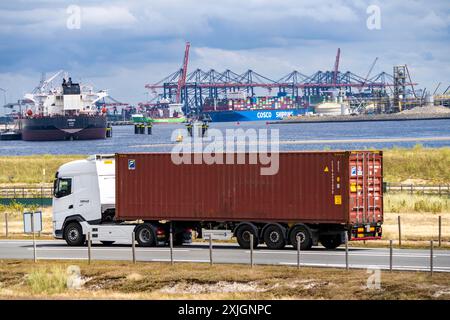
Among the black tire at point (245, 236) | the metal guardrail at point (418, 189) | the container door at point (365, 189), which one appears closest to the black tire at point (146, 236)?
the black tire at point (245, 236)

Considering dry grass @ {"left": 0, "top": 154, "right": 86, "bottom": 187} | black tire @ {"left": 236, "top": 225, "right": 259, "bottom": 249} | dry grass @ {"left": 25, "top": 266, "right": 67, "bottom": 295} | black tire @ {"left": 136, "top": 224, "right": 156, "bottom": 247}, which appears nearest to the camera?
dry grass @ {"left": 25, "top": 266, "right": 67, "bottom": 295}

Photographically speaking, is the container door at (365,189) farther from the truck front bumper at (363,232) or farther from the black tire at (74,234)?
the black tire at (74,234)

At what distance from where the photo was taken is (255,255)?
111 ft

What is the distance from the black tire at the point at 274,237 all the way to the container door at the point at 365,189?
2.61m

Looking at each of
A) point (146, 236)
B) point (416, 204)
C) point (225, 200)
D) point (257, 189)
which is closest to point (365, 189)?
point (257, 189)

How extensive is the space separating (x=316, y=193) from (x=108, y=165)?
8.85 m

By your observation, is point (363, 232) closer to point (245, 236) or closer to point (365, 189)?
point (365, 189)

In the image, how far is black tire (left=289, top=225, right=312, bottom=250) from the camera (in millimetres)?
34781

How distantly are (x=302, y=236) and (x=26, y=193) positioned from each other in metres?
43.5

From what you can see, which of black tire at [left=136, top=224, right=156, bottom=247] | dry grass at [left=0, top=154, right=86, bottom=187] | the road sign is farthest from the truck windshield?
dry grass at [left=0, top=154, right=86, bottom=187]

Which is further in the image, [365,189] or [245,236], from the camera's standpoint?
[245,236]

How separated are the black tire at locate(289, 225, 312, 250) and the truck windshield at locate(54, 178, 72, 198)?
9268 millimetres

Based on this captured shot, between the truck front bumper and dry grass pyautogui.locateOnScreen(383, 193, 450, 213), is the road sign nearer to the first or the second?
the truck front bumper

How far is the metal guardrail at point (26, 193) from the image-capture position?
71750mm
